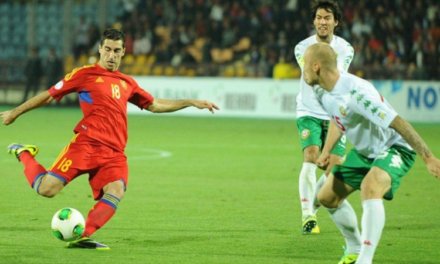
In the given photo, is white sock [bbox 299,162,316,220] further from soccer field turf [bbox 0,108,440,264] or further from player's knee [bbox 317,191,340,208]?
player's knee [bbox 317,191,340,208]

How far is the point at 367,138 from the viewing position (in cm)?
708

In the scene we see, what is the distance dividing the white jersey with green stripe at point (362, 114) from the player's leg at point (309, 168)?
221 cm

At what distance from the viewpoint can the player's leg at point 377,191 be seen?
6.81 m

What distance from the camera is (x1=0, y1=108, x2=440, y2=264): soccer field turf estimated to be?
8.01 meters

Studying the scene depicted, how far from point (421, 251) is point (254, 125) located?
16.9 m

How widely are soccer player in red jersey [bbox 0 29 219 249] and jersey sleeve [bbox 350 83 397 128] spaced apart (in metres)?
2.09

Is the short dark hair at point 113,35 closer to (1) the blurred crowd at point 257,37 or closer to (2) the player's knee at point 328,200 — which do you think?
(2) the player's knee at point 328,200

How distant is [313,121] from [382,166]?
9.45 feet

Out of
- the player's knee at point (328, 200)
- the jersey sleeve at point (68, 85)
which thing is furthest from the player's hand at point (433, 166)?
the jersey sleeve at point (68, 85)

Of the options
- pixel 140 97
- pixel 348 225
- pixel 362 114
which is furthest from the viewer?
pixel 140 97

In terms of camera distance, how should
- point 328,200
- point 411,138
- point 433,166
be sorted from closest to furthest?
point 433,166, point 411,138, point 328,200

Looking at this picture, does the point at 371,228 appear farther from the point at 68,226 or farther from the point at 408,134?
the point at 68,226

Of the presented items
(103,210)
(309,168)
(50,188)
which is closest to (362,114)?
(103,210)

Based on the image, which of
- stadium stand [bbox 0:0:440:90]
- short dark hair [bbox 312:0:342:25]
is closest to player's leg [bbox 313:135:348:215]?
short dark hair [bbox 312:0:342:25]
